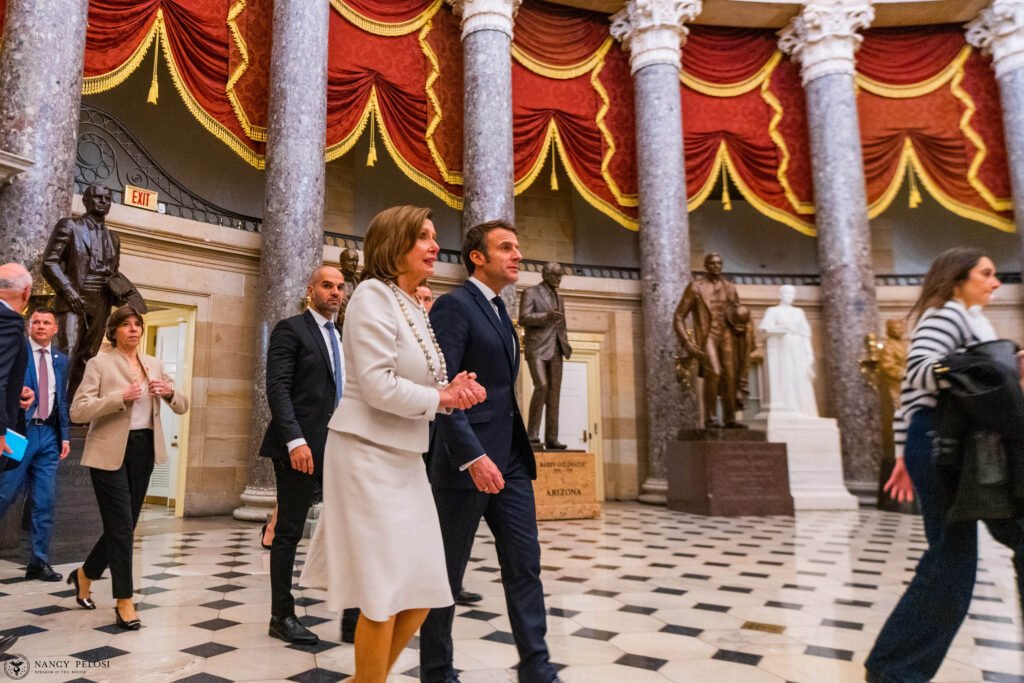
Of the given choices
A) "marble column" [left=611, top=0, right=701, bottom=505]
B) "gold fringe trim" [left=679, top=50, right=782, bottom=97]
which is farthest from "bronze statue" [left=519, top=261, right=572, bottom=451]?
"gold fringe trim" [left=679, top=50, right=782, bottom=97]

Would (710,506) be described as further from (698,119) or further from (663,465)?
(698,119)

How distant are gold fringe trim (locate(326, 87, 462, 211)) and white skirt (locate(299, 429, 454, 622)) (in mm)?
7788

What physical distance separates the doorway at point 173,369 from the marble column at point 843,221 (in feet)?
28.7

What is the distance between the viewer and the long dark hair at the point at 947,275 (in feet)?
7.84

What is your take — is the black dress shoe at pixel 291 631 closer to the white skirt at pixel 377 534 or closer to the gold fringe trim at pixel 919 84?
the white skirt at pixel 377 534

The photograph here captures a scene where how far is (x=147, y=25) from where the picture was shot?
25.2 feet

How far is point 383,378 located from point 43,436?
3.88m

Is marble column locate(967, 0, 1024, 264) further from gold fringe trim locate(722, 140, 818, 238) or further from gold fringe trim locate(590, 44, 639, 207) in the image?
gold fringe trim locate(590, 44, 639, 207)

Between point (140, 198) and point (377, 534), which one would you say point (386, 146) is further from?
point (377, 534)

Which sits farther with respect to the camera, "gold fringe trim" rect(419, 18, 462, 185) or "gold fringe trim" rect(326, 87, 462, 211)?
"gold fringe trim" rect(419, 18, 462, 185)

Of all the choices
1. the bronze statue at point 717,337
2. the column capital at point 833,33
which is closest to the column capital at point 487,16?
the bronze statue at point 717,337

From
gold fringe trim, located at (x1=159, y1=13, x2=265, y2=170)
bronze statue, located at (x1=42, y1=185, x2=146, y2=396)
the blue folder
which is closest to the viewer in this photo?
the blue folder

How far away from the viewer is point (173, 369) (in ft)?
29.3

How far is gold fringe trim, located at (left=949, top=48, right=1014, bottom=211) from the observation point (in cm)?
1132
